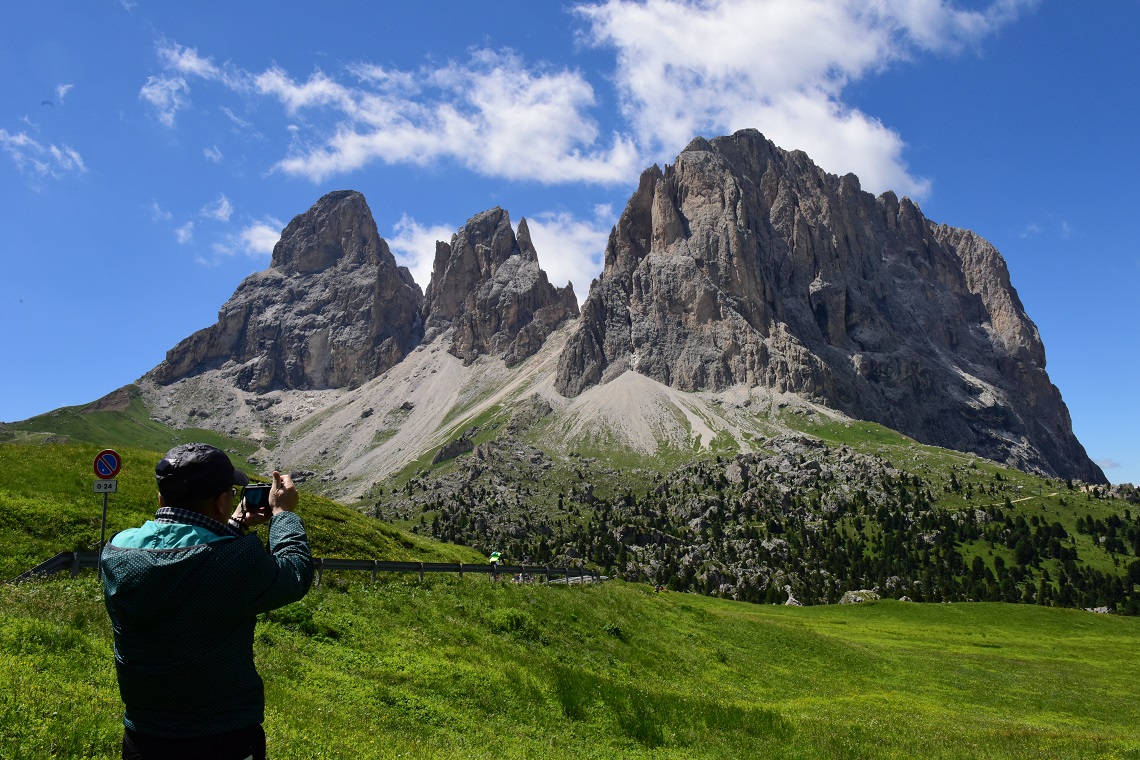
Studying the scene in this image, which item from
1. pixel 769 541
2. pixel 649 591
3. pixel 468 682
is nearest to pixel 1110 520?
pixel 769 541

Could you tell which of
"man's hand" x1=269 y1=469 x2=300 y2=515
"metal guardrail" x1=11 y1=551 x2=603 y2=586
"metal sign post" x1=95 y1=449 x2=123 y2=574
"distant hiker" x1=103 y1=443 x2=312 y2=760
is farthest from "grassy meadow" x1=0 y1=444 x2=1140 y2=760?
"man's hand" x1=269 y1=469 x2=300 y2=515

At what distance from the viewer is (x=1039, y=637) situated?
62125 millimetres

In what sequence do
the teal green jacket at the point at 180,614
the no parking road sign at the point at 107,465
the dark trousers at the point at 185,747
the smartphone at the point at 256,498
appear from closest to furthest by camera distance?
the teal green jacket at the point at 180,614 → the dark trousers at the point at 185,747 → the smartphone at the point at 256,498 → the no parking road sign at the point at 107,465

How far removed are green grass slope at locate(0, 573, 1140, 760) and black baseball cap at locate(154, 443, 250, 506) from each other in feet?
21.2

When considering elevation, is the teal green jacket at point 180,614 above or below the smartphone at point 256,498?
below

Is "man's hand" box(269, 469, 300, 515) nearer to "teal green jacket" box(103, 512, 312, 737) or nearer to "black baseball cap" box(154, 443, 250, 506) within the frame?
"black baseball cap" box(154, 443, 250, 506)

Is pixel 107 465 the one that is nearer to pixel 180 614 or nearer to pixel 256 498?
pixel 256 498

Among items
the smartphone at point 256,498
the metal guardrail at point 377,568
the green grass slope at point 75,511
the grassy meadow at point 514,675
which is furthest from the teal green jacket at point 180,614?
the green grass slope at point 75,511

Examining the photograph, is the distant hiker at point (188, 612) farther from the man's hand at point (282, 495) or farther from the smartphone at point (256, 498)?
the man's hand at point (282, 495)

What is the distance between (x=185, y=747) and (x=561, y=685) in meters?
16.9

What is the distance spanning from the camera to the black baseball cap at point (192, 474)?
5793 millimetres

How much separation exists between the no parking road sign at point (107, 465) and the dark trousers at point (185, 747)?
1835cm

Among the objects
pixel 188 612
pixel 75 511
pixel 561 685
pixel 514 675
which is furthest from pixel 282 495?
pixel 75 511

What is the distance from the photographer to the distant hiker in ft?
18.0
